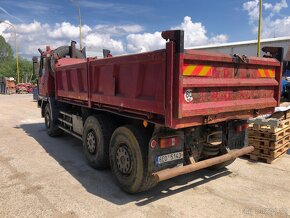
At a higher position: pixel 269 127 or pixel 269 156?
pixel 269 127

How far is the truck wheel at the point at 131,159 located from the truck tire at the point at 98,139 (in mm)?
503

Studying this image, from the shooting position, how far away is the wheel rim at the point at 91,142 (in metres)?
5.68

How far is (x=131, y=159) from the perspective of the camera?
4.37 meters

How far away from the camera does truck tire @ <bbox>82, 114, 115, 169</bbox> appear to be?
5312 millimetres

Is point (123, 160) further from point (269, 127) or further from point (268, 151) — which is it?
point (269, 127)

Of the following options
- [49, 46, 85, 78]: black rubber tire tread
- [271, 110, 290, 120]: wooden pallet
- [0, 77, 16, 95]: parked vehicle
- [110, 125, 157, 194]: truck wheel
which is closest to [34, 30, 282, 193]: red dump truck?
[110, 125, 157, 194]: truck wheel

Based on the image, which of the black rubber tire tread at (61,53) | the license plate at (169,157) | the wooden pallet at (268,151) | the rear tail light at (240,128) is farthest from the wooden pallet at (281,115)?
the black rubber tire tread at (61,53)

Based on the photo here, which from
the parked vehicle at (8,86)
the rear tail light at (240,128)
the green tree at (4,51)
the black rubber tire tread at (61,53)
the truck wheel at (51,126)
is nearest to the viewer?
the rear tail light at (240,128)

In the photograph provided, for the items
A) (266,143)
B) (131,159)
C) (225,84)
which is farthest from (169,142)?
(266,143)

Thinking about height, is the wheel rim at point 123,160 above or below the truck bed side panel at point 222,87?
below

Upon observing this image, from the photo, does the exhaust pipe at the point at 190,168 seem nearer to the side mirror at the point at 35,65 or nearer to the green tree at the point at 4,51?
the side mirror at the point at 35,65

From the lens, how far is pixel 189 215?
3893 millimetres

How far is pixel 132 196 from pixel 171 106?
5.81 feet

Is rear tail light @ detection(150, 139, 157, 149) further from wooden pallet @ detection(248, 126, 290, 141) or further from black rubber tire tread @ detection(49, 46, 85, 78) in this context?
black rubber tire tread @ detection(49, 46, 85, 78)
